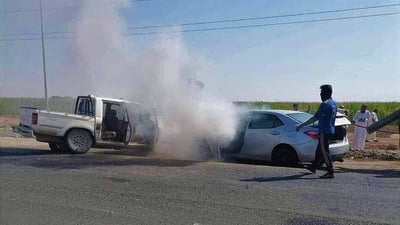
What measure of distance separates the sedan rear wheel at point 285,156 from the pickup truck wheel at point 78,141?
498 cm

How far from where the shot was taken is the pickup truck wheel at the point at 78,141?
1187 cm

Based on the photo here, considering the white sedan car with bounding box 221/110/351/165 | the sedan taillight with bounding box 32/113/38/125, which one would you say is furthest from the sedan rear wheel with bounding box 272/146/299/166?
the sedan taillight with bounding box 32/113/38/125

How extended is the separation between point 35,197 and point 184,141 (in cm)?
527

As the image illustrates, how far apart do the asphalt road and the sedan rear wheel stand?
943 millimetres

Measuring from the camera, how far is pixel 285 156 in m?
10.1

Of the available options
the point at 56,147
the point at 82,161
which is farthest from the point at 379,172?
the point at 56,147

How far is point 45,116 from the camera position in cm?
1184

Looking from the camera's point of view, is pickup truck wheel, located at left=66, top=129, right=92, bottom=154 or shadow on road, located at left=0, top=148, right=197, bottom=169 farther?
pickup truck wheel, located at left=66, top=129, right=92, bottom=154

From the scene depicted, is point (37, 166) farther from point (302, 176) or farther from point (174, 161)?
point (302, 176)

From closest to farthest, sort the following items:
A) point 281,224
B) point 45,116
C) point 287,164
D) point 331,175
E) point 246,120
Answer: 1. point 281,224
2. point 331,175
3. point 287,164
4. point 246,120
5. point 45,116

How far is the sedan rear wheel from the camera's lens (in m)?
9.97

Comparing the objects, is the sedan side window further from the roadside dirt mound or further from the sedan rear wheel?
the roadside dirt mound

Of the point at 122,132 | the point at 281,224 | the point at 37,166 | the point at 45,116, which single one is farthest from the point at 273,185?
the point at 45,116

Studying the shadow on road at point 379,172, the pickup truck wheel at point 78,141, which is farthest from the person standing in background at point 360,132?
the pickup truck wheel at point 78,141
